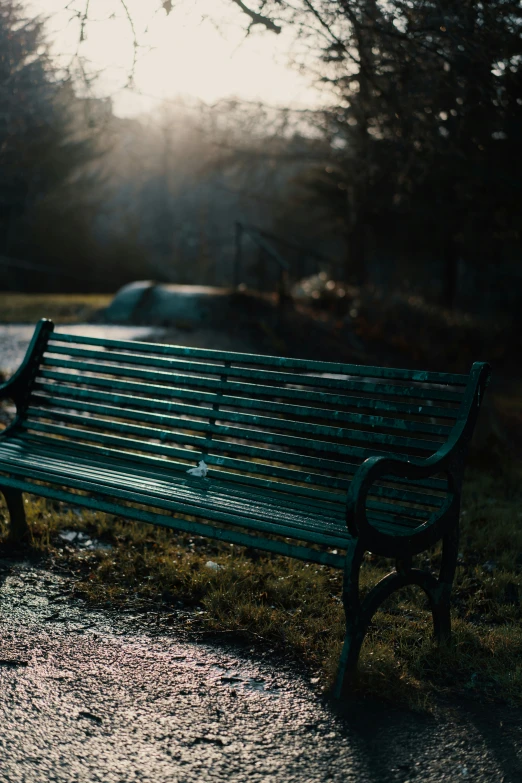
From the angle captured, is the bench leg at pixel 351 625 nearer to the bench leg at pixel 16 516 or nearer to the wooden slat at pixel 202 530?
the wooden slat at pixel 202 530

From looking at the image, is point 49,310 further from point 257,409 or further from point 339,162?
point 257,409

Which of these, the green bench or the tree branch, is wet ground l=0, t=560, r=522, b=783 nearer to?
the green bench

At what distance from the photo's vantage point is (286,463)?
3.72 m

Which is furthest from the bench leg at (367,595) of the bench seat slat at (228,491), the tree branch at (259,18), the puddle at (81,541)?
the tree branch at (259,18)

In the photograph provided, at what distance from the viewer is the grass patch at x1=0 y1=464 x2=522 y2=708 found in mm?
3008

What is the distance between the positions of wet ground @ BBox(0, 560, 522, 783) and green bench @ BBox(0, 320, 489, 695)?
0.86 feet

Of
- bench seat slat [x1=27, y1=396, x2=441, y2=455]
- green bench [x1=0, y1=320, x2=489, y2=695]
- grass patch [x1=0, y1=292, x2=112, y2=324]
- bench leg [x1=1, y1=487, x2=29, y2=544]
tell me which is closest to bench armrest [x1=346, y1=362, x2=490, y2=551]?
green bench [x1=0, y1=320, x2=489, y2=695]

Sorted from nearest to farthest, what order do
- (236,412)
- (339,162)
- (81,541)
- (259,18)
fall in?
1. (236,412)
2. (81,541)
3. (259,18)
4. (339,162)

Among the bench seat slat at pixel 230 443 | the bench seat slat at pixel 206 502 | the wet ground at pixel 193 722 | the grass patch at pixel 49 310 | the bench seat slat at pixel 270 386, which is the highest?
the bench seat slat at pixel 270 386

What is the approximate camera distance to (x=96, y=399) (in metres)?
4.38

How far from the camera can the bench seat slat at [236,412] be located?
3.26 metres

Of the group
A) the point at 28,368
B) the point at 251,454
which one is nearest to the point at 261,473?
the point at 251,454

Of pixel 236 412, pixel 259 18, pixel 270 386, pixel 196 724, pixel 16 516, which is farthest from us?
pixel 259 18

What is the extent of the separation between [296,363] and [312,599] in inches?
42.1
